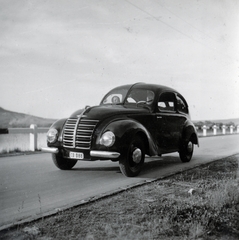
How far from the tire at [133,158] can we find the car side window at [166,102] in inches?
56.7

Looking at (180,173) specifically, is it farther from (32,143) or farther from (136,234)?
(32,143)

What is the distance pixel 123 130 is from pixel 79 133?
2.82 feet

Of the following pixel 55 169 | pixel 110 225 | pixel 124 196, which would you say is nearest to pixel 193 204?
pixel 124 196

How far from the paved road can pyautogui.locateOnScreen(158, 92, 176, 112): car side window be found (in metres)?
1.39

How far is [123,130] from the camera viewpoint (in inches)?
235

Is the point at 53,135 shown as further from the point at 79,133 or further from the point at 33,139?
the point at 33,139

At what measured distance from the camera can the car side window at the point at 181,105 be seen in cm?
856

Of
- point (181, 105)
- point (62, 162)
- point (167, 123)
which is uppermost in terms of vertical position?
point (181, 105)

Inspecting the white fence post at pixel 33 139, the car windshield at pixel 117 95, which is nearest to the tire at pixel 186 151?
the car windshield at pixel 117 95

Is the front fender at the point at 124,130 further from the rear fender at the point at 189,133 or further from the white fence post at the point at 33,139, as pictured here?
the white fence post at the point at 33,139

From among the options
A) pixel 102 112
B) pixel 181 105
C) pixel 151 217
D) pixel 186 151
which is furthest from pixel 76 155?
pixel 181 105

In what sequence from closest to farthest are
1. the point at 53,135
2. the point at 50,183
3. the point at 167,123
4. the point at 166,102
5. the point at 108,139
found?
the point at 50,183 < the point at 108,139 < the point at 53,135 < the point at 167,123 < the point at 166,102

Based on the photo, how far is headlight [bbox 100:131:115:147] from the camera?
5879 millimetres

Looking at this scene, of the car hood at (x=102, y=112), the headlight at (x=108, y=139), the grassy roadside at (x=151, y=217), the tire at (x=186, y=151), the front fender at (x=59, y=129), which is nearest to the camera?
the grassy roadside at (x=151, y=217)
